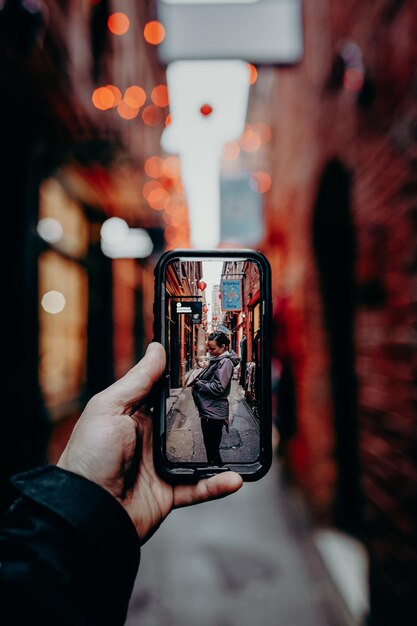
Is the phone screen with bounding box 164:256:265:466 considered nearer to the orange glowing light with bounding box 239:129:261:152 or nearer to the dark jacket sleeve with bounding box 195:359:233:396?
the dark jacket sleeve with bounding box 195:359:233:396

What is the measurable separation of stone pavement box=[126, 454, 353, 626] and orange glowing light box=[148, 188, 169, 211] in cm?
609

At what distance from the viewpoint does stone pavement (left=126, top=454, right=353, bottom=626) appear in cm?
304

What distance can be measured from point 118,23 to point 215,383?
23.4 ft

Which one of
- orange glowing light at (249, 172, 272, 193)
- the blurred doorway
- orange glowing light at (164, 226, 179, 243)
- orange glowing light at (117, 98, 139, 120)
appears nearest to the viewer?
the blurred doorway

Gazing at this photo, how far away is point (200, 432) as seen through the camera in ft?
4.49

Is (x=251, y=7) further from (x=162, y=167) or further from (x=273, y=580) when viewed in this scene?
(x=162, y=167)

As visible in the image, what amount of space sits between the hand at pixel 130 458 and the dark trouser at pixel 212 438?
59mm

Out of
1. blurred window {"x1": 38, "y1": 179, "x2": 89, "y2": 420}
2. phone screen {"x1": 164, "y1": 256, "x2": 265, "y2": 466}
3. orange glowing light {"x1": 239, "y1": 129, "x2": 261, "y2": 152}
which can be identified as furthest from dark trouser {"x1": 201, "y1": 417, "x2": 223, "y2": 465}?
orange glowing light {"x1": 239, "y1": 129, "x2": 261, "y2": 152}

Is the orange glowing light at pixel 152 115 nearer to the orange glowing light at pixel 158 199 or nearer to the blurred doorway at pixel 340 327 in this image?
the orange glowing light at pixel 158 199

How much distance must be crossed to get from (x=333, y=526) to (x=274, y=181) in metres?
5.39

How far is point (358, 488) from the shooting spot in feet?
12.6

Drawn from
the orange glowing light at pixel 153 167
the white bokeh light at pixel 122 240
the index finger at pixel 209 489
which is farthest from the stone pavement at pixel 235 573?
the orange glowing light at pixel 153 167

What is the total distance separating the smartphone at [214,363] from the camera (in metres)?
1.36

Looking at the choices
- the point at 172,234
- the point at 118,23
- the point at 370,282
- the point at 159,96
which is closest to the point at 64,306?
the point at 370,282
